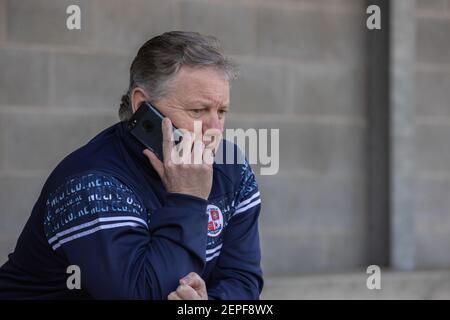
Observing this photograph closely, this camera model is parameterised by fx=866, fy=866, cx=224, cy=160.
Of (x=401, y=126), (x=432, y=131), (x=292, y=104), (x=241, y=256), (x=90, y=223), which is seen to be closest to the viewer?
(x=90, y=223)

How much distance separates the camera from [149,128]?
2293 mm

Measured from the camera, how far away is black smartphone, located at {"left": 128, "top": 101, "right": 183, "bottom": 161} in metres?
2.28

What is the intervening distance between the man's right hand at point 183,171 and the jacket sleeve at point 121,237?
0.03 meters

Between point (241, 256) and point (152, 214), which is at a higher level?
point (152, 214)

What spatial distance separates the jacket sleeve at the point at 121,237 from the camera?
208 cm

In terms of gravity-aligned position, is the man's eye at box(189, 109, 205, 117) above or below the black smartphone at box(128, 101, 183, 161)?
above

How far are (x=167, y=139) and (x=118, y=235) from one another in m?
0.30

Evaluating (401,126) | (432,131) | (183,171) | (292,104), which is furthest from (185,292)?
(432,131)

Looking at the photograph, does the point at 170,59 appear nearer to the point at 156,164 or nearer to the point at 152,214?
the point at 156,164

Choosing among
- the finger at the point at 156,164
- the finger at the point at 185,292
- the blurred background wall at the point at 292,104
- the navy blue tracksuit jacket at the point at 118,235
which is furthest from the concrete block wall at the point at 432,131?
the finger at the point at 185,292

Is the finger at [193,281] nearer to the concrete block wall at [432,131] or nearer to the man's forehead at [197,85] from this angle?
the man's forehead at [197,85]

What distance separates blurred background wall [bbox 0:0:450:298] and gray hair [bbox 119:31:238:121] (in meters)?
2.02

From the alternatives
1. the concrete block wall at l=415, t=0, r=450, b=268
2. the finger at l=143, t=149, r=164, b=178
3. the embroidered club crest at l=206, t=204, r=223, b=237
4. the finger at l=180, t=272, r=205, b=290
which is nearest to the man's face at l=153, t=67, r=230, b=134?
the finger at l=143, t=149, r=164, b=178

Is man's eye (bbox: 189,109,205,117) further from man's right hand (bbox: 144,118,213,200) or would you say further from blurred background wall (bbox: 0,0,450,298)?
blurred background wall (bbox: 0,0,450,298)
